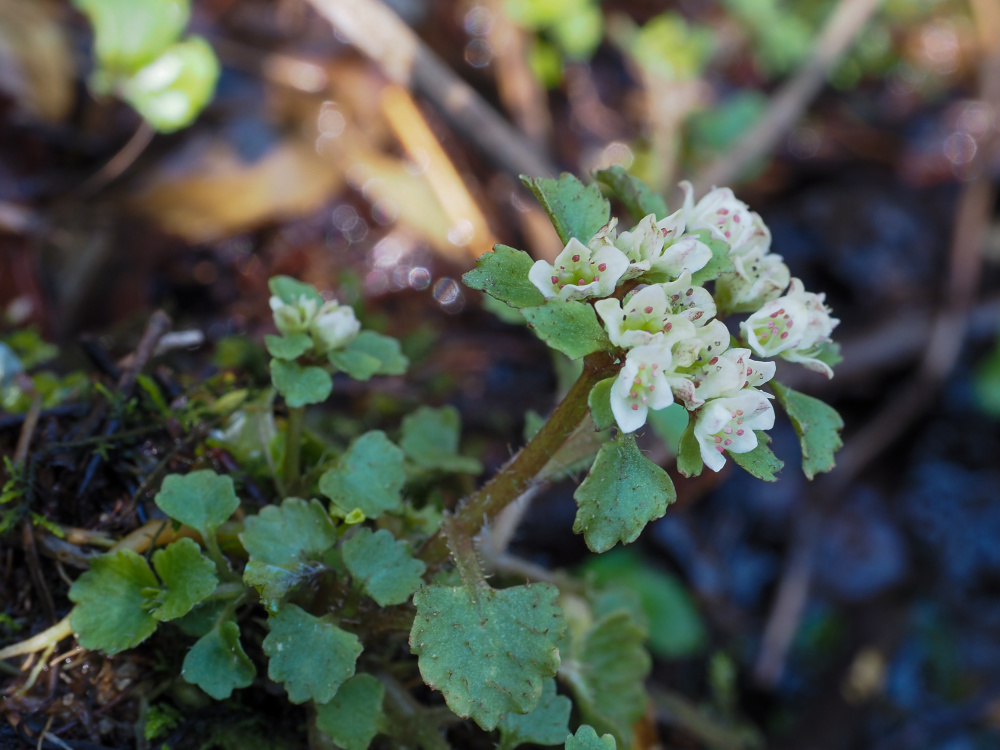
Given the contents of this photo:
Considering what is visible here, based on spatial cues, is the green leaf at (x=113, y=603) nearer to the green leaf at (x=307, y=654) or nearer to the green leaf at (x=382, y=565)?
the green leaf at (x=307, y=654)

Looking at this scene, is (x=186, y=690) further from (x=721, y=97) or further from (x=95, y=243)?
(x=721, y=97)

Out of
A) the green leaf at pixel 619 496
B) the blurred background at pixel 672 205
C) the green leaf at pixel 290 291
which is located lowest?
the blurred background at pixel 672 205

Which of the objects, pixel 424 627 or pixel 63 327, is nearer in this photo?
pixel 424 627

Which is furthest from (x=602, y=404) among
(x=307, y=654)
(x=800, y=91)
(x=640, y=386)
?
(x=800, y=91)

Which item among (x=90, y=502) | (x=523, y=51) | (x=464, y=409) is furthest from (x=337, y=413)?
(x=523, y=51)

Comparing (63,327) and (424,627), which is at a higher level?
(424,627)

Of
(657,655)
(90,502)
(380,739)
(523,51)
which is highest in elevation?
(523,51)

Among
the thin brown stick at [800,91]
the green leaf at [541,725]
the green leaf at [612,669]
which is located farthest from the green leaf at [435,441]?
the thin brown stick at [800,91]
